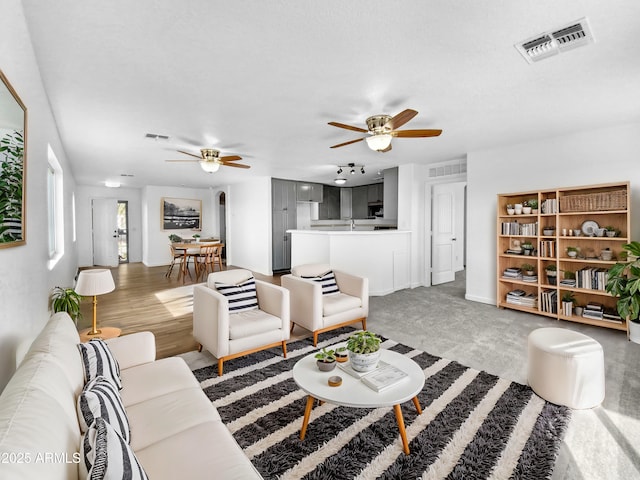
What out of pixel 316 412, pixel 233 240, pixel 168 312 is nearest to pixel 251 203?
pixel 233 240

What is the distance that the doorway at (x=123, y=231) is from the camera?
9922 mm

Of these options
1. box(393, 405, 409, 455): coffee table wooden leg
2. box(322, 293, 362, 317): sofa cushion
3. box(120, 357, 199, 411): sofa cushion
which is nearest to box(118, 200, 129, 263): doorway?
box(322, 293, 362, 317): sofa cushion

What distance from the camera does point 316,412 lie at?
216cm

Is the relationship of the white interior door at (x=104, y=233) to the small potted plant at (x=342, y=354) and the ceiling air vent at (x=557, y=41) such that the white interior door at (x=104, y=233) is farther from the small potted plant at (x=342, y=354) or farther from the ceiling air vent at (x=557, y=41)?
the ceiling air vent at (x=557, y=41)

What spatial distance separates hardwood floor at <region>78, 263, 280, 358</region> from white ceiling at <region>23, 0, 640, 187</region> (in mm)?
2448

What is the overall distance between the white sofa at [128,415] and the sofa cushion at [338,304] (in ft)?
5.61

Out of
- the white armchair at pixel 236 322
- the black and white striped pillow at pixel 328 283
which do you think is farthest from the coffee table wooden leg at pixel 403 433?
the black and white striped pillow at pixel 328 283

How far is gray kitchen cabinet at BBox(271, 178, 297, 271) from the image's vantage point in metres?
7.96

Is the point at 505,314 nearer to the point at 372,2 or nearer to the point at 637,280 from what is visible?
the point at 637,280

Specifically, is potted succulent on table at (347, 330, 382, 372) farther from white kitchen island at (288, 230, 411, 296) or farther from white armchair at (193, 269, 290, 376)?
white kitchen island at (288, 230, 411, 296)

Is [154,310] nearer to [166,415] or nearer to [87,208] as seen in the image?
[166,415]

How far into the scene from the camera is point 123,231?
32.9 ft

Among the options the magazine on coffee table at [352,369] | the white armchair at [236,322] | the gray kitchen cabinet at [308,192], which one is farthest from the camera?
the gray kitchen cabinet at [308,192]

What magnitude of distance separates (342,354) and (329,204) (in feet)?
24.9
